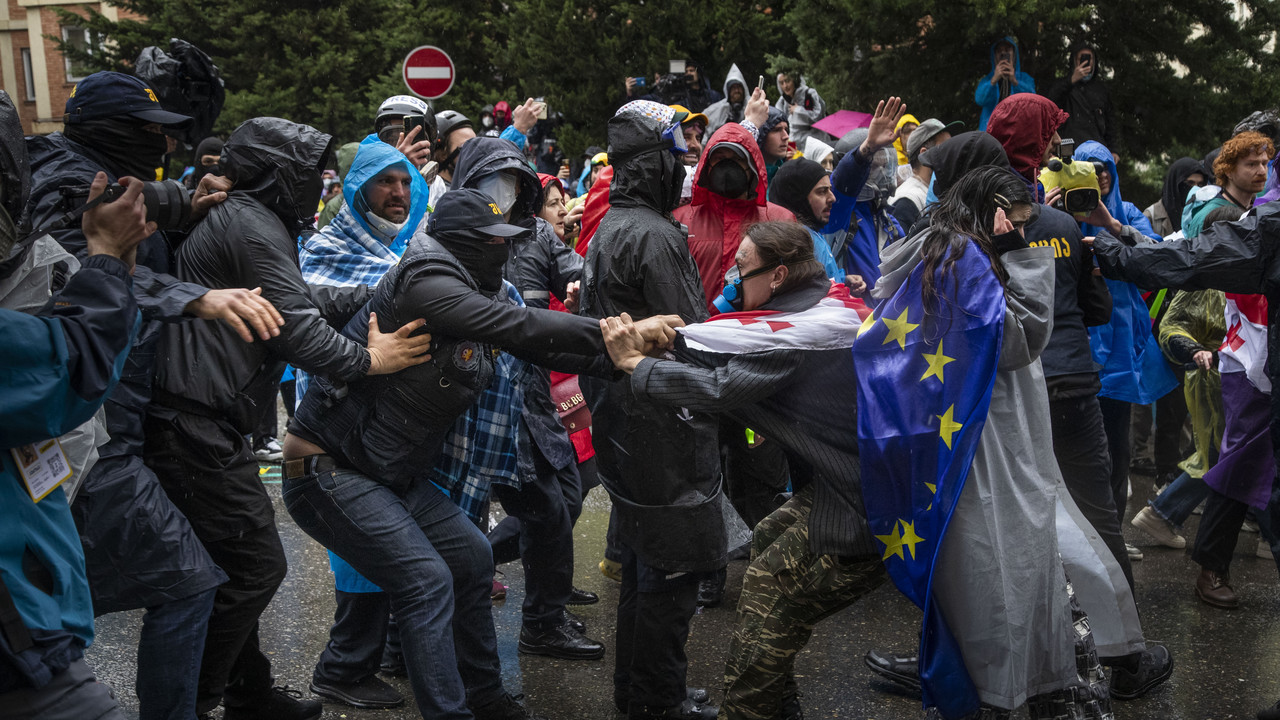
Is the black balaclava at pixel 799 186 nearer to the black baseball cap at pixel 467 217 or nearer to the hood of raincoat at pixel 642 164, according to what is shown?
the hood of raincoat at pixel 642 164

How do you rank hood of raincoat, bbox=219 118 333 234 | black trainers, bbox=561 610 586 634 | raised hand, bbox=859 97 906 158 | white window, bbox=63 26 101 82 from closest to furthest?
hood of raincoat, bbox=219 118 333 234
black trainers, bbox=561 610 586 634
raised hand, bbox=859 97 906 158
white window, bbox=63 26 101 82

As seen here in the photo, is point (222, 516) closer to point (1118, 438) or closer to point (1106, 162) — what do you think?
point (1118, 438)

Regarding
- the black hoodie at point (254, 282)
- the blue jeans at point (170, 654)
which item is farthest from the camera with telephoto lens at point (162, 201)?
the blue jeans at point (170, 654)

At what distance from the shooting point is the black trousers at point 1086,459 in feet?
15.2

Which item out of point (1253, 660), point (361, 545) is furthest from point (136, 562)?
point (1253, 660)

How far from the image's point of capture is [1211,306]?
625cm

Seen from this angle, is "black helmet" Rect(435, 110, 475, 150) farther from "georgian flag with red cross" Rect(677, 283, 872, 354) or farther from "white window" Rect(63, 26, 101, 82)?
"white window" Rect(63, 26, 101, 82)

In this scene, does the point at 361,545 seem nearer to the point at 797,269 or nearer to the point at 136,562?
the point at 136,562

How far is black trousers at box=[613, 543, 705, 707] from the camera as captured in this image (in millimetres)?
3930

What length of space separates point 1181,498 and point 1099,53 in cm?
476

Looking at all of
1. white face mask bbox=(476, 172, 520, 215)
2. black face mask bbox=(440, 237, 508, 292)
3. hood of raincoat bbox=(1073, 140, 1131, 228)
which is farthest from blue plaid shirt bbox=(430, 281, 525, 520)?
hood of raincoat bbox=(1073, 140, 1131, 228)

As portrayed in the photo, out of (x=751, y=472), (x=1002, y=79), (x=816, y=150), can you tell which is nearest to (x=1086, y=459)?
(x=751, y=472)

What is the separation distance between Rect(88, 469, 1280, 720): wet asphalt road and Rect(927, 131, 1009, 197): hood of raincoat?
1966mm

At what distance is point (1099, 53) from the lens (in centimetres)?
942
